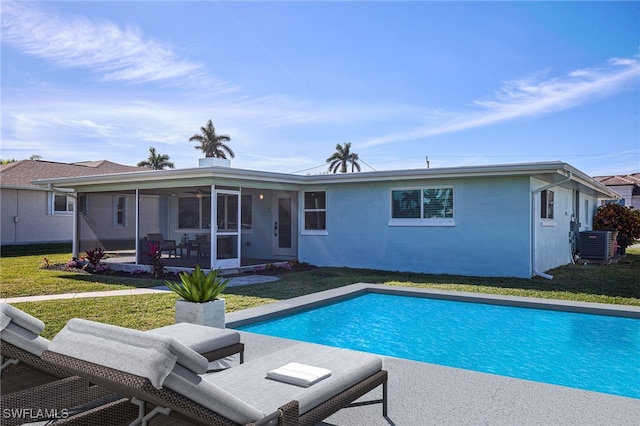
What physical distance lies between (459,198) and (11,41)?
37.8 ft

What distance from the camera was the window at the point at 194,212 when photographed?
18422 mm

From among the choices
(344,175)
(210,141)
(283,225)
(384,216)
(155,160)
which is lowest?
(283,225)

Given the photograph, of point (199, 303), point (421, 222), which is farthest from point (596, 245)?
point (199, 303)

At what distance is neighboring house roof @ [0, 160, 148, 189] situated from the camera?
22.1 m

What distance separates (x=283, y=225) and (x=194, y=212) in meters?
3.96

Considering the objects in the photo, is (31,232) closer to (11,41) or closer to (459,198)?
(11,41)

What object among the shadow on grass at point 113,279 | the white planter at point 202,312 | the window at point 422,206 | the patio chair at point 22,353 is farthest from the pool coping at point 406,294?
the shadow on grass at point 113,279

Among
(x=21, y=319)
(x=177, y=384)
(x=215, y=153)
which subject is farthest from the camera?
(x=215, y=153)

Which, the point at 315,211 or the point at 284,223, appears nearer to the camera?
the point at 315,211

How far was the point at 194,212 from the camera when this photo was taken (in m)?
18.7

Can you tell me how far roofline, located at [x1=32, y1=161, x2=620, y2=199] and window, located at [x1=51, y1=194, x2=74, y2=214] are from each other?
27.6 ft

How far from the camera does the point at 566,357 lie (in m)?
6.06

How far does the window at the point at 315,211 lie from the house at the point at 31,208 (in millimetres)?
11357

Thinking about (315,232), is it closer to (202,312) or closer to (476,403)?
(202,312)
